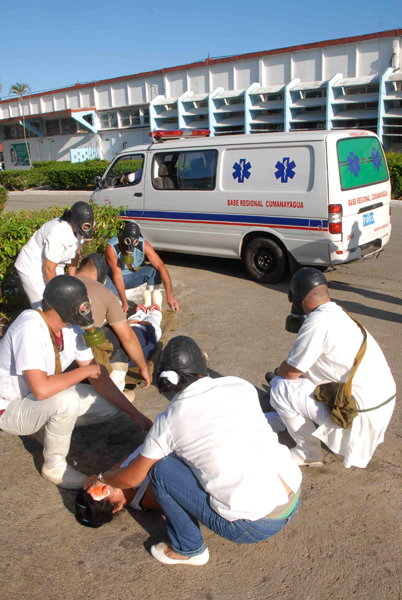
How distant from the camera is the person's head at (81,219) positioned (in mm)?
4590

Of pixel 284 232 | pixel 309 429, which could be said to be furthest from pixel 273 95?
pixel 309 429

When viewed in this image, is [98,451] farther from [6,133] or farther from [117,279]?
[6,133]

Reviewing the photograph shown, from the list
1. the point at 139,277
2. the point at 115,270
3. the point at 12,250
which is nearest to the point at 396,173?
the point at 139,277

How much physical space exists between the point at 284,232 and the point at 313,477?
446cm

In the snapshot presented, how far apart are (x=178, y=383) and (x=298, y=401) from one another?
115 cm

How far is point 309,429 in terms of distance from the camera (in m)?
3.26

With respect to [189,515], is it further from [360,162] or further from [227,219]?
[360,162]

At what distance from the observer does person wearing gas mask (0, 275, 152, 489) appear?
9.58 ft

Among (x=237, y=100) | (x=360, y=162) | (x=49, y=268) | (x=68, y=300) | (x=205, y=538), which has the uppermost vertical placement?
(x=237, y=100)

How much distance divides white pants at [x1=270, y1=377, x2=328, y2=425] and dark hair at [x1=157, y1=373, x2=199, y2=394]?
104 cm

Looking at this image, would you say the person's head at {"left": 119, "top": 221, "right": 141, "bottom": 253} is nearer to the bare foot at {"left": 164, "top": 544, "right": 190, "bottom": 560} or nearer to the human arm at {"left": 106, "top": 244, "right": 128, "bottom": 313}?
the human arm at {"left": 106, "top": 244, "right": 128, "bottom": 313}

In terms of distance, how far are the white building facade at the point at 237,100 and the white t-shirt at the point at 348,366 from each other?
20.5 metres

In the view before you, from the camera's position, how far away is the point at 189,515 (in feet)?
8.20

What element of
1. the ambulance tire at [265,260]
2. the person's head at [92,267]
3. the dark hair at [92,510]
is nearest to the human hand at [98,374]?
the dark hair at [92,510]
